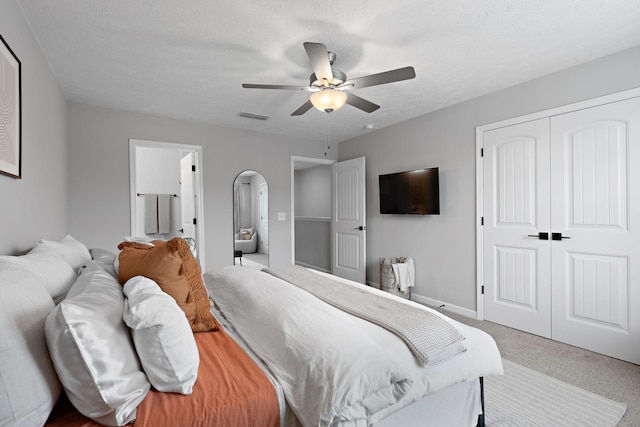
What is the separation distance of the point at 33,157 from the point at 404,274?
3825mm

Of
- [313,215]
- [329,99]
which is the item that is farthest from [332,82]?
[313,215]

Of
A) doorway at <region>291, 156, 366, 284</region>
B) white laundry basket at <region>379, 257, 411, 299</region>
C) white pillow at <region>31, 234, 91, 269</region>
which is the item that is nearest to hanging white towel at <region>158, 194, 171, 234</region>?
doorway at <region>291, 156, 366, 284</region>

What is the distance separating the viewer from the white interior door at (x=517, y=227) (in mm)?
3107

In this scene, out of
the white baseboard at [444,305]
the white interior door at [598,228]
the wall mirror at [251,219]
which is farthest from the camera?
the wall mirror at [251,219]

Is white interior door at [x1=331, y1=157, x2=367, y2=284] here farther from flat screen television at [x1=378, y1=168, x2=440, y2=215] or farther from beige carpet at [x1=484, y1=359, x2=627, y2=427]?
beige carpet at [x1=484, y1=359, x2=627, y2=427]

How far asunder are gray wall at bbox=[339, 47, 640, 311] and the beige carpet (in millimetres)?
1458

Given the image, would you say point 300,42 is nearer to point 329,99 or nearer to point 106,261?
point 329,99

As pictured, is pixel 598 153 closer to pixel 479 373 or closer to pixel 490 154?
pixel 490 154

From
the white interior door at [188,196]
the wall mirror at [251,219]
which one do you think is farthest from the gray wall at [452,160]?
the white interior door at [188,196]

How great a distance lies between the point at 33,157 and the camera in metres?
2.17

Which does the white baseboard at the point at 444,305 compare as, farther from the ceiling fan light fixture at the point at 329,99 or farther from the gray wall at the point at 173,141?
the ceiling fan light fixture at the point at 329,99

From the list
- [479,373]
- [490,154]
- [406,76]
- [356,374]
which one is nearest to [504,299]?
[490,154]

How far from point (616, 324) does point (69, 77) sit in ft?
17.2

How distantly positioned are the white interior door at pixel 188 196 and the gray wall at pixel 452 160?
8.77 feet
